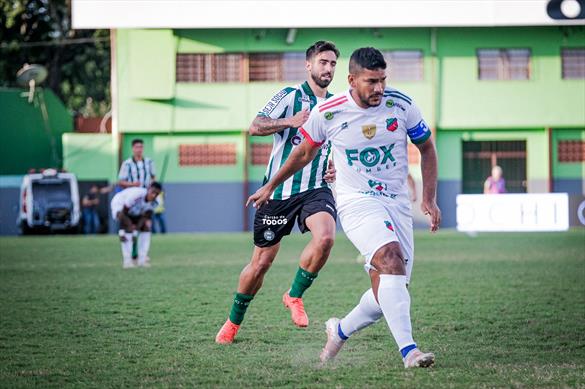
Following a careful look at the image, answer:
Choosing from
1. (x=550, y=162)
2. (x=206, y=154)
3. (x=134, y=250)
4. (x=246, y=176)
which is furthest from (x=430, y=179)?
(x=550, y=162)

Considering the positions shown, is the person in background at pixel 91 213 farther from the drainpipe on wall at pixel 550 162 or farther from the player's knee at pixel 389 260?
the player's knee at pixel 389 260

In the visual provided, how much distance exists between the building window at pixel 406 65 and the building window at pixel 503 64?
2303 millimetres

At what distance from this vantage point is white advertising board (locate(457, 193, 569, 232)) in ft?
89.2

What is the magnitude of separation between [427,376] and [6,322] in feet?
17.4

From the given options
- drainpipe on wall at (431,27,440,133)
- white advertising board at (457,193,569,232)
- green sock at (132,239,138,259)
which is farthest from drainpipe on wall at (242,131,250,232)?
green sock at (132,239,138,259)

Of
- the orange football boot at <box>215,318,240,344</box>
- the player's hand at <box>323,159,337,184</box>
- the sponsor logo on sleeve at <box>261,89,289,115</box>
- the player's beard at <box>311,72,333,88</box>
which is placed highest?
the player's beard at <box>311,72,333,88</box>

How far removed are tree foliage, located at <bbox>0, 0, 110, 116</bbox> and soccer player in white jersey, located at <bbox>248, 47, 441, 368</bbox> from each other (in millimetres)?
43596

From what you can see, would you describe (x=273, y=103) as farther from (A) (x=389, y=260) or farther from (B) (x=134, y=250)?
(B) (x=134, y=250)

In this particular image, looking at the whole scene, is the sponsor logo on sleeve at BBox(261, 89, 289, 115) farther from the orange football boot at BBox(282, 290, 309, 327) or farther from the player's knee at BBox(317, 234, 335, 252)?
the orange football boot at BBox(282, 290, 309, 327)

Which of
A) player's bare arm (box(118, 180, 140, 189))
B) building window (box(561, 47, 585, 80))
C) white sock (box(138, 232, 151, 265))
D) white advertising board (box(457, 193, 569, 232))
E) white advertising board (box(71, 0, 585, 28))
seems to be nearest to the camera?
player's bare arm (box(118, 180, 140, 189))

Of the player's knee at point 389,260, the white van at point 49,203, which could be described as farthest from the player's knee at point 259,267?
the white van at point 49,203

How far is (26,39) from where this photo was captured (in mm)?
52156

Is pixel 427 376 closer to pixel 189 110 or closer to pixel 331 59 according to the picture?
pixel 331 59

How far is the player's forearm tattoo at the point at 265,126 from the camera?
860cm
